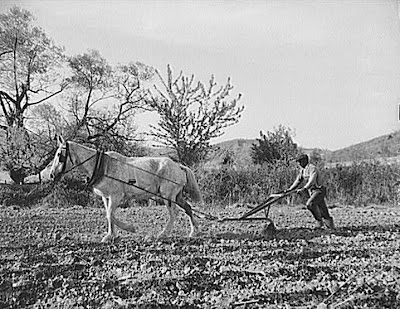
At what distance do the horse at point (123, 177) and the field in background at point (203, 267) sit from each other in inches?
17.1

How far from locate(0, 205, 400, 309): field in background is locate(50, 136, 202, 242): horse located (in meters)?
0.43

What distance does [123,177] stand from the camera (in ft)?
19.3

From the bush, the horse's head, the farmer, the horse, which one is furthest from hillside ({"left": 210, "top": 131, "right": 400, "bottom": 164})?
the horse's head

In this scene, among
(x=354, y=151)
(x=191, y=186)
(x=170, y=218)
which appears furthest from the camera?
(x=354, y=151)

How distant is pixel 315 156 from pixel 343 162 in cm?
133

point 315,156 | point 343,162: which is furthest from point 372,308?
point 315,156

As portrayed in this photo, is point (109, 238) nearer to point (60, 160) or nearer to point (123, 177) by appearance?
point (123, 177)

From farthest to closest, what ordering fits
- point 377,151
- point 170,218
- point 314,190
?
point 377,151
point 314,190
point 170,218

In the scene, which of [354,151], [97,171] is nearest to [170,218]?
[97,171]

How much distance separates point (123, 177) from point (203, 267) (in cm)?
203

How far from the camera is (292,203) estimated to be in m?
10.6

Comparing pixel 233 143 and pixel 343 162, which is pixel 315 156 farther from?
pixel 233 143

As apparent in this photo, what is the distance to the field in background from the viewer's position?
10.8 ft

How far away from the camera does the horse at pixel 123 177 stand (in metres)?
5.65
